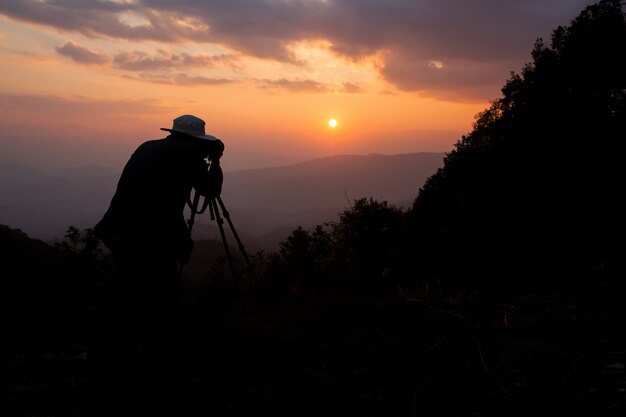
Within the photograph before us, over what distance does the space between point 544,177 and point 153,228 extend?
18865 millimetres

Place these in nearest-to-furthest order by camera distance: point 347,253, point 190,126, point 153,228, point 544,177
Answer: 1. point 153,228
2. point 190,126
3. point 544,177
4. point 347,253

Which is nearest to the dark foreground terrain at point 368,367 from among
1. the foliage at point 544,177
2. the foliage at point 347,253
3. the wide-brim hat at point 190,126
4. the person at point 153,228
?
the person at point 153,228

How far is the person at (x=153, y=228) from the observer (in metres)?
4.79

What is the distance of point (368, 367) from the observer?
474 cm

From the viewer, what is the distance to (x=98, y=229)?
188 inches

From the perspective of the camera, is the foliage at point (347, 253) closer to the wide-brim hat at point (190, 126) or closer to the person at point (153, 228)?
the person at point (153, 228)

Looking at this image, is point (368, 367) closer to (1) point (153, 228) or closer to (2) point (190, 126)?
(1) point (153, 228)

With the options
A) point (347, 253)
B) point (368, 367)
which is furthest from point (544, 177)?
point (368, 367)

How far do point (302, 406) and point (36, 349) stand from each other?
13.4ft

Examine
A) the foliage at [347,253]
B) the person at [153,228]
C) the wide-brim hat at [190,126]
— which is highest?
the wide-brim hat at [190,126]

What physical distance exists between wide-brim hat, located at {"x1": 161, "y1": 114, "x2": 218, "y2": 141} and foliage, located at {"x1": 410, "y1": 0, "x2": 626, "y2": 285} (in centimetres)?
1209

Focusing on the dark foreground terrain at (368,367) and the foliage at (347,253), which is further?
the foliage at (347,253)

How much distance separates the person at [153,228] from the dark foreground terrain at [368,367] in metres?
0.47

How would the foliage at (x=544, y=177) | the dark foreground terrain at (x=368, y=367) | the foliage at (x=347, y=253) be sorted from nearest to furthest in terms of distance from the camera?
1. the dark foreground terrain at (x=368, y=367)
2. the foliage at (x=347, y=253)
3. the foliage at (x=544, y=177)
